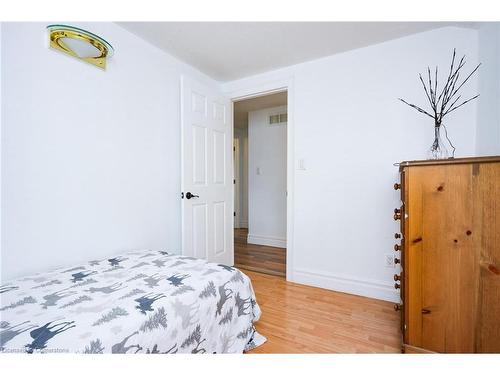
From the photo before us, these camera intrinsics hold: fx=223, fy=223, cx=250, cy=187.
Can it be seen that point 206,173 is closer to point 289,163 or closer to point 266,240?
point 289,163

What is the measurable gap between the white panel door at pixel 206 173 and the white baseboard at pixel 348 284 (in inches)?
37.7

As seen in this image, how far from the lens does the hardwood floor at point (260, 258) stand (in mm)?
2758

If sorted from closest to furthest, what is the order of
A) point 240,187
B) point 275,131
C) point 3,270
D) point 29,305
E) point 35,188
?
point 29,305
point 3,270
point 35,188
point 275,131
point 240,187

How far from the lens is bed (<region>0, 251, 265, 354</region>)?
0.79m

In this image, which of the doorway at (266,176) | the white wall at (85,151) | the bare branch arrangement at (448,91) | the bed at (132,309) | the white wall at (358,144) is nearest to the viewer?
the bed at (132,309)

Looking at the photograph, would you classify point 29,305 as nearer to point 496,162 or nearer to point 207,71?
point 496,162

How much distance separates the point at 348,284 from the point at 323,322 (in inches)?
24.7

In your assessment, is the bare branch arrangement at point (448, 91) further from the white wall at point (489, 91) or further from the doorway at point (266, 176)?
the doorway at point (266, 176)

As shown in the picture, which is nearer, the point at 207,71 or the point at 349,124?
the point at 349,124

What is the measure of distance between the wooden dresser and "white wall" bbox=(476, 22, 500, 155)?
646 mm

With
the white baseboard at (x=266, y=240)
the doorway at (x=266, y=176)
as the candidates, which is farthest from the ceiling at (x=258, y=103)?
the white baseboard at (x=266, y=240)

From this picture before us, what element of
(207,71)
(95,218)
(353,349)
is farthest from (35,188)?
(353,349)

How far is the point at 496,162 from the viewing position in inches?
40.8

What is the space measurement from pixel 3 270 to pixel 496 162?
257cm
